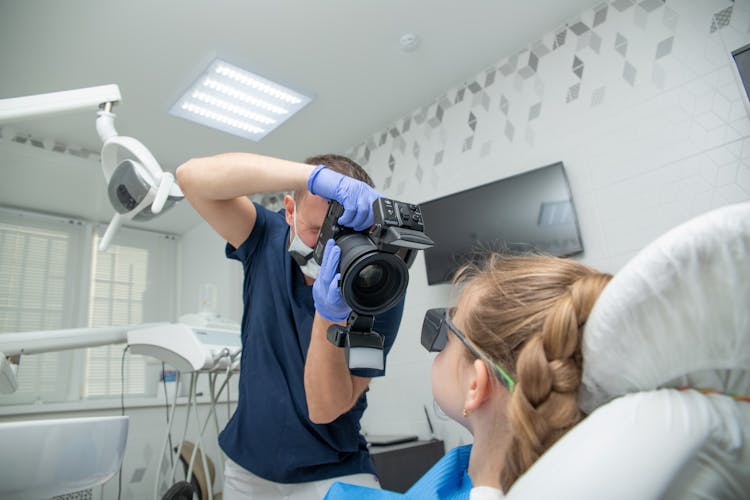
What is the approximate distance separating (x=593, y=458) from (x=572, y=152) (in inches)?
84.6

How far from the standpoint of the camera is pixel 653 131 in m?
2.06

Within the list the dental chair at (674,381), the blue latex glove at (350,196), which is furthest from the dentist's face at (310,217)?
the dental chair at (674,381)

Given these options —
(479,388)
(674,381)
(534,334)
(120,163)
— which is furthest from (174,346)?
(674,381)

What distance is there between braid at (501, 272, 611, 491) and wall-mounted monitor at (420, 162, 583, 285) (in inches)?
59.4

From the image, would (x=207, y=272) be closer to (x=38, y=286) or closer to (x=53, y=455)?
(x=38, y=286)

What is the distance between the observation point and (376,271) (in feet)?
3.01

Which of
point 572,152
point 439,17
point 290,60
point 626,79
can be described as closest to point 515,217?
point 572,152

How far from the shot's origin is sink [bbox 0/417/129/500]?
784 millimetres

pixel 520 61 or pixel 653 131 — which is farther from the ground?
pixel 520 61

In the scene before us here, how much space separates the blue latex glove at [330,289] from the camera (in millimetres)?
968

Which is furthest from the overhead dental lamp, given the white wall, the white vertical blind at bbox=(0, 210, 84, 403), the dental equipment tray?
the white vertical blind at bbox=(0, 210, 84, 403)

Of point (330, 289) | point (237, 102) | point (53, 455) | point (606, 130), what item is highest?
point (237, 102)

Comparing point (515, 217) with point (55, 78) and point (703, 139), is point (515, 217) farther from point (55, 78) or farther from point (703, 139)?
point (55, 78)

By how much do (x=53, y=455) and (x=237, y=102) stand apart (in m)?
2.48
